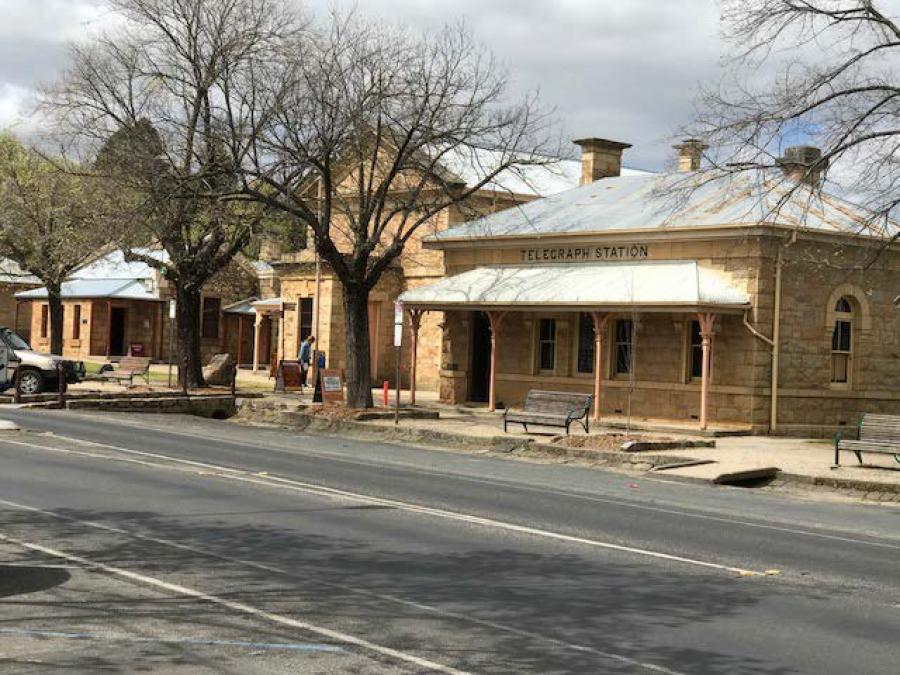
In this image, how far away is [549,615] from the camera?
27.8ft

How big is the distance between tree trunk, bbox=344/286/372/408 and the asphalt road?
36.9 ft

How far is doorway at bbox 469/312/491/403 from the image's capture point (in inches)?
1329

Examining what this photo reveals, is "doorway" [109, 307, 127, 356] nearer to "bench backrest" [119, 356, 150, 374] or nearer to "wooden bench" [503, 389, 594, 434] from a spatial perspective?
"bench backrest" [119, 356, 150, 374]

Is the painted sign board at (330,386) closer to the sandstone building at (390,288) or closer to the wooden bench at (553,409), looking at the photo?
the wooden bench at (553,409)

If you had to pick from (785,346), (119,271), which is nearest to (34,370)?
(785,346)

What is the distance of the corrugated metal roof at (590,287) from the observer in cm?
2653

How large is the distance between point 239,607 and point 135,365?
1216 inches

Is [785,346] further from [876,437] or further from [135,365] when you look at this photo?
[135,365]

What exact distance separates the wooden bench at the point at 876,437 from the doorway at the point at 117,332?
42.7m

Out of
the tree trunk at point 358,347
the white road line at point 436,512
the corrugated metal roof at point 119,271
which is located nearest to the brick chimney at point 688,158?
the tree trunk at point 358,347

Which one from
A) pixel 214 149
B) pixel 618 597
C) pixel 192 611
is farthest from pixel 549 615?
pixel 214 149

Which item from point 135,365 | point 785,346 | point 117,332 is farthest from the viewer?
point 117,332

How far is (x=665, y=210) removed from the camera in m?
29.3

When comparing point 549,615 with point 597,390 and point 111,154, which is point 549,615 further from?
point 111,154
